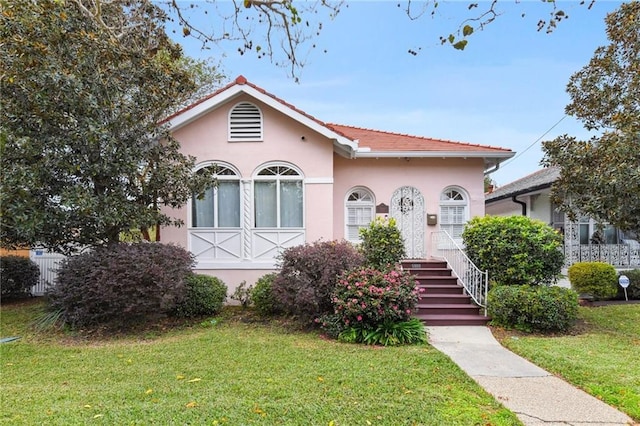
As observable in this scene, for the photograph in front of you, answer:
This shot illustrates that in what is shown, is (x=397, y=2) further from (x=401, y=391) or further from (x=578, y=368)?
(x=578, y=368)

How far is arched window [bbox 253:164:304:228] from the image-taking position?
1135 centimetres

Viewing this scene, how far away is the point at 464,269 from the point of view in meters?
10.2

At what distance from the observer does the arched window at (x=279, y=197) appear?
11.4 metres

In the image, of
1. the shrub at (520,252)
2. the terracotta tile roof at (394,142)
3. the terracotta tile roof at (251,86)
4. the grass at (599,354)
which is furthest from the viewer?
the terracotta tile roof at (394,142)

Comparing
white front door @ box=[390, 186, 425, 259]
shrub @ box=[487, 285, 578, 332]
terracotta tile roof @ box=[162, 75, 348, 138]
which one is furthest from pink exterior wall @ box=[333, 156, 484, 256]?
shrub @ box=[487, 285, 578, 332]

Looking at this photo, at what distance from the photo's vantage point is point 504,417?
4234mm

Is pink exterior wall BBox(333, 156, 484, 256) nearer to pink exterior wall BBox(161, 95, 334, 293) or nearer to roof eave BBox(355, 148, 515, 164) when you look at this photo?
roof eave BBox(355, 148, 515, 164)

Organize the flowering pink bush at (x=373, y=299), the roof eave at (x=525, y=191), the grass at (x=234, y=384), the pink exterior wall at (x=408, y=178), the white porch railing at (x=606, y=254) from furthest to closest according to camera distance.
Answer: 1. the roof eave at (x=525, y=191)
2. the white porch railing at (x=606, y=254)
3. the pink exterior wall at (x=408, y=178)
4. the flowering pink bush at (x=373, y=299)
5. the grass at (x=234, y=384)

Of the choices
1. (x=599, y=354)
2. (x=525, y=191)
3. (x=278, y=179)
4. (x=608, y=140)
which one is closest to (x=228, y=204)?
→ (x=278, y=179)

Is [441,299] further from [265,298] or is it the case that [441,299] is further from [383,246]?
[265,298]

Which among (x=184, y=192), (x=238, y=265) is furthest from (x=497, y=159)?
(x=184, y=192)

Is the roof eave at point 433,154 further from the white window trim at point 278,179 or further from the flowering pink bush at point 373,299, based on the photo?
the flowering pink bush at point 373,299

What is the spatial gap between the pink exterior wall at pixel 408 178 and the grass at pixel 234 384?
576 cm

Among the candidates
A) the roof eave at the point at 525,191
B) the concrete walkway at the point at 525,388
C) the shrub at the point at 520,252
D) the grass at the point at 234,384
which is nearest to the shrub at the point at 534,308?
the shrub at the point at 520,252
